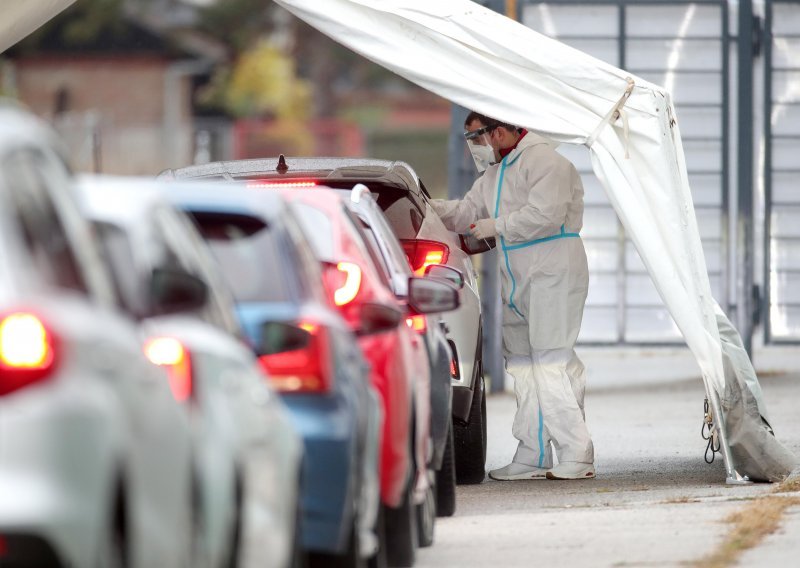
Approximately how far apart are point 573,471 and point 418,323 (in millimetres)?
3314

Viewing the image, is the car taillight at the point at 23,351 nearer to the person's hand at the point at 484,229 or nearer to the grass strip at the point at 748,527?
the grass strip at the point at 748,527

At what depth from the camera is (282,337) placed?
7.12 m

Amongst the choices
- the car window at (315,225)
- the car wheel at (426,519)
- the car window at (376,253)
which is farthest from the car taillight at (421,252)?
the car window at (315,225)

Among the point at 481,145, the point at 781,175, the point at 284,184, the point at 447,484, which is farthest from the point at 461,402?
the point at 781,175

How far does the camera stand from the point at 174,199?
743cm

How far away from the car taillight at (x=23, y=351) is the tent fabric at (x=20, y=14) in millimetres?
9413

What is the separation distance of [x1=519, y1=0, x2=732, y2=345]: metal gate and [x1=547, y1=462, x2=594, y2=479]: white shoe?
22.6 feet

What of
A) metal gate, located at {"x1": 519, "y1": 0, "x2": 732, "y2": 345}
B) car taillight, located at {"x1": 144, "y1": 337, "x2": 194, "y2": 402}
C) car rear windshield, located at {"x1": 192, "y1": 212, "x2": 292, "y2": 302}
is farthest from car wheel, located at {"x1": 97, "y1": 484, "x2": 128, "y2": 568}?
metal gate, located at {"x1": 519, "y1": 0, "x2": 732, "y2": 345}

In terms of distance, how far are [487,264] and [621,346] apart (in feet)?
4.44

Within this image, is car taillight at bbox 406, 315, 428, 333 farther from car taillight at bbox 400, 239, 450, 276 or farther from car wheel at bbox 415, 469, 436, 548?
car taillight at bbox 400, 239, 450, 276

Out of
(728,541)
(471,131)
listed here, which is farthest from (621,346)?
(728,541)

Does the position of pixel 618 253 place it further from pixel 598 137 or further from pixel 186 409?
pixel 186 409

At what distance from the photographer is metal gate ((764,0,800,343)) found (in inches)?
792

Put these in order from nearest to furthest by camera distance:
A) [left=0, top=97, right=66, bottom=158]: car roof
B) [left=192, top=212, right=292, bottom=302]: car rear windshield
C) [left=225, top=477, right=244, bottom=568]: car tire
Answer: [left=0, top=97, right=66, bottom=158]: car roof → [left=225, top=477, right=244, bottom=568]: car tire → [left=192, top=212, right=292, bottom=302]: car rear windshield
